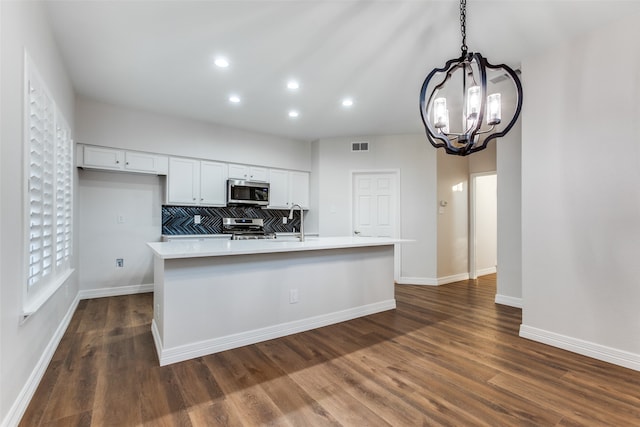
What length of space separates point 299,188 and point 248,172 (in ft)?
3.35

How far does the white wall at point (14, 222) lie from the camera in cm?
146

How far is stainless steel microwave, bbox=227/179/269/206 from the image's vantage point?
4887 mm

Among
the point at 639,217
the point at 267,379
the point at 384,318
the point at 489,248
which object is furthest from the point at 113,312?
the point at 489,248

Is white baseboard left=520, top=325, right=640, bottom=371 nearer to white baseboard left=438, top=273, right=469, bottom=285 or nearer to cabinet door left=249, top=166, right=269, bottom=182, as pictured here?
white baseboard left=438, top=273, right=469, bottom=285

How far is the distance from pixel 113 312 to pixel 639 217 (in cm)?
499

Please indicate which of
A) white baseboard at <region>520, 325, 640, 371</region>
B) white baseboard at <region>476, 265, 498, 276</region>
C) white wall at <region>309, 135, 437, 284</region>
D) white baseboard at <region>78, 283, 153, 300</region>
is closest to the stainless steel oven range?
white wall at <region>309, 135, 437, 284</region>

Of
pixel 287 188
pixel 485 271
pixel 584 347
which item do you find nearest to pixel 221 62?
pixel 287 188

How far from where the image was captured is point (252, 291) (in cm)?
266

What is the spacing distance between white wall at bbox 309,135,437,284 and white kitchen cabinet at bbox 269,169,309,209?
0.91 ft

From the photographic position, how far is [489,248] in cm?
602

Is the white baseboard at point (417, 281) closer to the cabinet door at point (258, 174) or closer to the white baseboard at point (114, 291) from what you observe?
the cabinet door at point (258, 174)

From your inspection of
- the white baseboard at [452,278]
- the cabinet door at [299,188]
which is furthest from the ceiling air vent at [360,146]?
the white baseboard at [452,278]

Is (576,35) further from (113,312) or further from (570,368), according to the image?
(113,312)

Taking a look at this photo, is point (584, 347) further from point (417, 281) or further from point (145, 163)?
point (145, 163)
